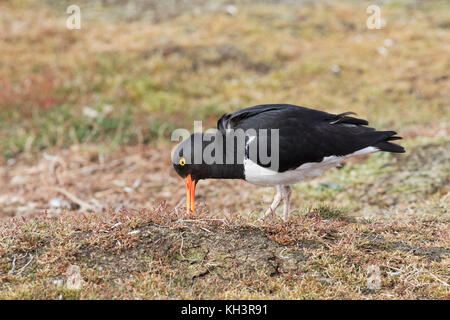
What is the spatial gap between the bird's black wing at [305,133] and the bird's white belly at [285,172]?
0.08 m

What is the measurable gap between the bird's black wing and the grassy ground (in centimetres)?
85

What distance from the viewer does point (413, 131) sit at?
1284 centimetres

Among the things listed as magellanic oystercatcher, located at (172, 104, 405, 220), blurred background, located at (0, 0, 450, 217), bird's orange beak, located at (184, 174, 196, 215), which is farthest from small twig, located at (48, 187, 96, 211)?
magellanic oystercatcher, located at (172, 104, 405, 220)

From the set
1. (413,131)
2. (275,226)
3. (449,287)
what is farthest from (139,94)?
(449,287)

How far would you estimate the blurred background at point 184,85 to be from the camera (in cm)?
1053

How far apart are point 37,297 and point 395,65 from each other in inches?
641

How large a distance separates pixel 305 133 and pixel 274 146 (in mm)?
499

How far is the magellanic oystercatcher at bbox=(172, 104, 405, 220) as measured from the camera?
6.34 metres

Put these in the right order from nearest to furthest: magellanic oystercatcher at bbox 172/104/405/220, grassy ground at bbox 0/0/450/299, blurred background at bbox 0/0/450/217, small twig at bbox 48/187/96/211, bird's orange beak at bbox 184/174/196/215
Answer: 1. grassy ground at bbox 0/0/450/299
2. magellanic oystercatcher at bbox 172/104/405/220
3. bird's orange beak at bbox 184/174/196/215
4. small twig at bbox 48/187/96/211
5. blurred background at bbox 0/0/450/217

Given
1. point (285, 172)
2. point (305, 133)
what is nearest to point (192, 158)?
point (285, 172)

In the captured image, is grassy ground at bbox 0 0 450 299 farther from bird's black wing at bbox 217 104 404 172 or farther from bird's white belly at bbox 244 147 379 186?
bird's black wing at bbox 217 104 404 172

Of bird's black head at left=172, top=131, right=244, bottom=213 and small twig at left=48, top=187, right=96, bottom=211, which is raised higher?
bird's black head at left=172, top=131, right=244, bottom=213

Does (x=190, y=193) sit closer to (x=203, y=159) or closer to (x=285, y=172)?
(x=203, y=159)

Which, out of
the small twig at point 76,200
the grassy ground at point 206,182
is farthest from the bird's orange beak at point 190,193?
the small twig at point 76,200
